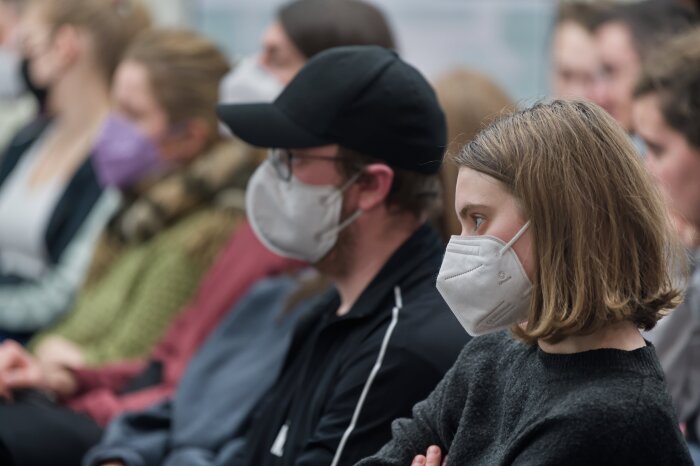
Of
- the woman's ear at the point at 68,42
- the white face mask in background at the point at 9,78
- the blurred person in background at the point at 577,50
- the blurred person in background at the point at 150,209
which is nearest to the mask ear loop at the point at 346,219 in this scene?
the blurred person in background at the point at 150,209

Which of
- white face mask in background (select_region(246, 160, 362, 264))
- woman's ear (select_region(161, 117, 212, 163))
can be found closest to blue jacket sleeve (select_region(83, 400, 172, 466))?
white face mask in background (select_region(246, 160, 362, 264))

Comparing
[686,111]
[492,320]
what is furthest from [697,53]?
[492,320]

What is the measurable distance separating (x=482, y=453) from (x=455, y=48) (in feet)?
12.7

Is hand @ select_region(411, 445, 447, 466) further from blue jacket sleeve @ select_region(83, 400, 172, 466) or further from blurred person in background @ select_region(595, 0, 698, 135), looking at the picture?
blurred person in background @ select_region(595, 0, 698, 135)

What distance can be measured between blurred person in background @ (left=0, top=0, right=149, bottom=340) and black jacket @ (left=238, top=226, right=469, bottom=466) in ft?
5.95

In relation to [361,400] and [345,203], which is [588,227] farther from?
[345,203]

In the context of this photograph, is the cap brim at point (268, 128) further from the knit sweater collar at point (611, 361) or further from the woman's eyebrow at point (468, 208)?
the knit sweater collar at point (611, 361)

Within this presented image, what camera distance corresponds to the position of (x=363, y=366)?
2.29 meters

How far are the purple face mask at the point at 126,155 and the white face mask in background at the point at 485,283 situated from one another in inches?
88.4

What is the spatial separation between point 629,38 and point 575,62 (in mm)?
369

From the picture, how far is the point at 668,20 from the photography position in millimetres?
3895

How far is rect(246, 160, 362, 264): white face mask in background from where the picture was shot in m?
2.49

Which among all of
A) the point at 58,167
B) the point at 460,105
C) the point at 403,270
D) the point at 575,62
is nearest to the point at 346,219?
the point at 403,270

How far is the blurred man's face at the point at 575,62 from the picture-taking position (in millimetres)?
4223
